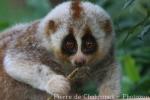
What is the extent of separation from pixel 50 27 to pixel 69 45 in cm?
33

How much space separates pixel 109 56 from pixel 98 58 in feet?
0.85

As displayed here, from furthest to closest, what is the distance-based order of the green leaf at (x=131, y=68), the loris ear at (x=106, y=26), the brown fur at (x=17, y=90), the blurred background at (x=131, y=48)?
the green leaf at (x=131, y=68) < the blurred background at (x=131, y=48) < the brown fur at (x=17, y=90) < the loris ear at (x=106, y=26)

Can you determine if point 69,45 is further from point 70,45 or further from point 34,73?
point 34,73

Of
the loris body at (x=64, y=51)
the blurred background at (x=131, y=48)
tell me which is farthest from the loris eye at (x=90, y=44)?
the blurred background at (x=131, y=48)

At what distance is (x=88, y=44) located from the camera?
753 centimetres

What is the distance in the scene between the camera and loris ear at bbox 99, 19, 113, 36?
25.3 feet

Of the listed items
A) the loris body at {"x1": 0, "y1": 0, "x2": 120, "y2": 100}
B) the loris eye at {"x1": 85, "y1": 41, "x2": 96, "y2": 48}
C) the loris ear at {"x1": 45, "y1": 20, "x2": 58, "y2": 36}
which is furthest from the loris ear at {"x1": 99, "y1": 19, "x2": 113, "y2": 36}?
the loris ear at {"x1": 45, "y1": 20, "x2": 58, "y2": 36}

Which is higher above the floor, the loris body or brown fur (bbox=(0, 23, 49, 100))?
the loris body

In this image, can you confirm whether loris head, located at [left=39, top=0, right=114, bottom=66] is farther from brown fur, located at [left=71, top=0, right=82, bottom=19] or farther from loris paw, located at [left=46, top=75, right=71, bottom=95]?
loris paw, located at [left=46, top=75, right=71, bottom=95]

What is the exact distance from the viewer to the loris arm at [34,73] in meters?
7.45

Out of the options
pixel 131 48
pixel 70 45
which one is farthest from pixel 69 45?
pixel 131 48

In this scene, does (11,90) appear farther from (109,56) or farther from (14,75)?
(109,56)

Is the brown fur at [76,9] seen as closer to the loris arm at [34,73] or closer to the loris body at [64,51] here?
the loris body at [64,51]

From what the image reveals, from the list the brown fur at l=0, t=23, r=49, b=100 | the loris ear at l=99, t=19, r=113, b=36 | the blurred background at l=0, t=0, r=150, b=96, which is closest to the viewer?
the loris ear at l=99, t=19, r=113, b=36
